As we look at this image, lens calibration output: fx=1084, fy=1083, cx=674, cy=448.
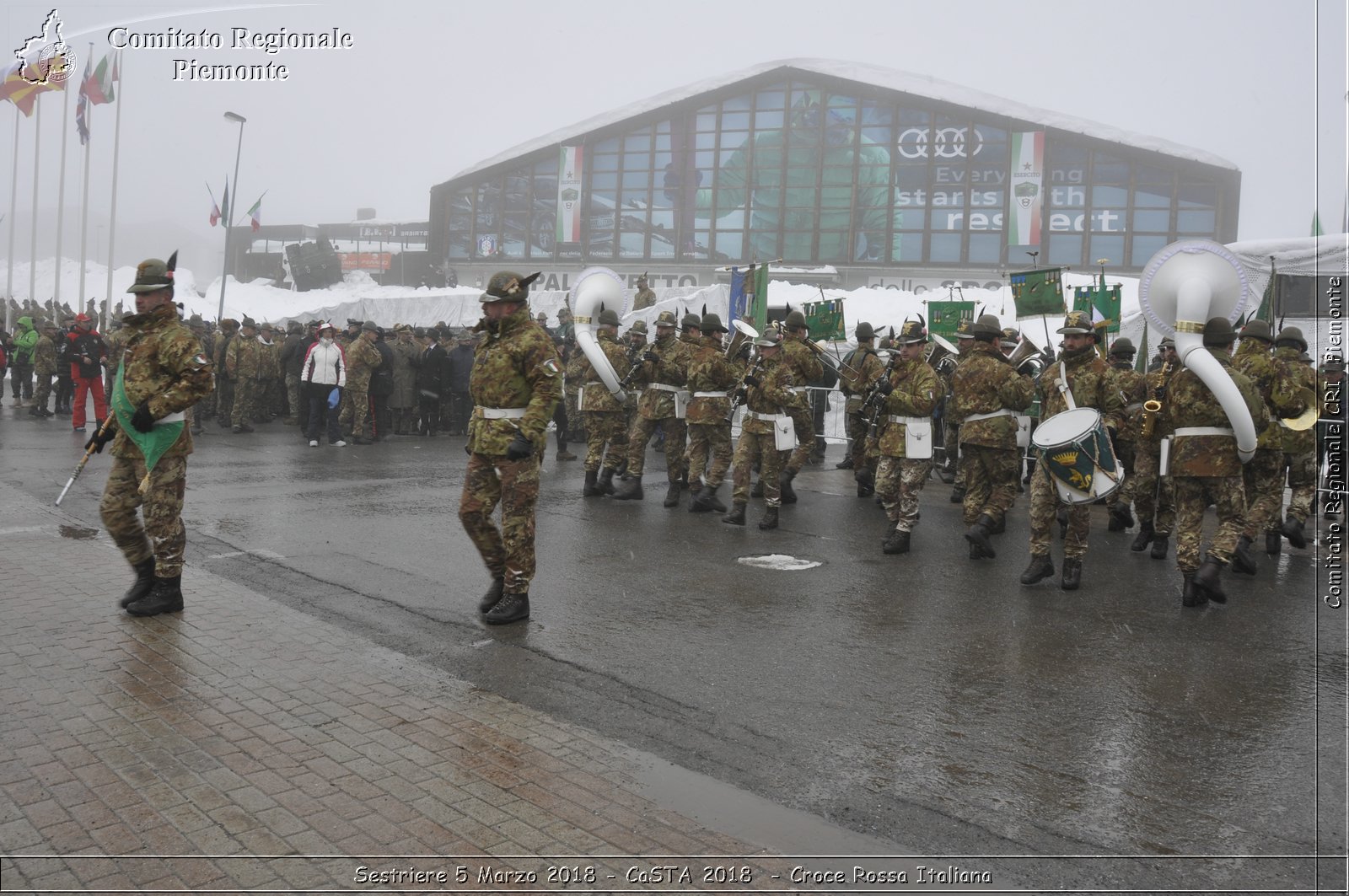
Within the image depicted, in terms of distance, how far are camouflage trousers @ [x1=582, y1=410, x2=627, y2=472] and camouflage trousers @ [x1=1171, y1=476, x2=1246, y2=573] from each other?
6.35m

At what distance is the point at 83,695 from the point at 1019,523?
8.97m

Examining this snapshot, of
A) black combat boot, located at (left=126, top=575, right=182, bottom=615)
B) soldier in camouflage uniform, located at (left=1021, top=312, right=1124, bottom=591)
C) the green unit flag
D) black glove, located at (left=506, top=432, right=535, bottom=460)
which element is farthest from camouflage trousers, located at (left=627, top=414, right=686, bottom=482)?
black combat boot, located at (left=126, top=575, right=182, bottom=615)

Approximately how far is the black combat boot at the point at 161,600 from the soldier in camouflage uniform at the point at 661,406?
19.5 feet

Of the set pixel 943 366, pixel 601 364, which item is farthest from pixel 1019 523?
pixel 601 364

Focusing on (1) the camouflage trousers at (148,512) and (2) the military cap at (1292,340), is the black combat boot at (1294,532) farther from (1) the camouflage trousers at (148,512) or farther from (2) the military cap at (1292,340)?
(1) the camouflage trousers at (148,512)

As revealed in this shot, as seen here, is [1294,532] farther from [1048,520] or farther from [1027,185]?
[1027,185]

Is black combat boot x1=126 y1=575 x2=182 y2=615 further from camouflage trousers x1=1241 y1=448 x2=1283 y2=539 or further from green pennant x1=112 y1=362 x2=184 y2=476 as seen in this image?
camouflage trousers x1=1241 y1=448 x2=1283 y2=539

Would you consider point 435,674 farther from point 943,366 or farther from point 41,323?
point 41,323

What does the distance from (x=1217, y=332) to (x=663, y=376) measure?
19.6 ft

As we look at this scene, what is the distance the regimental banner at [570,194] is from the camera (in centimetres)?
4047

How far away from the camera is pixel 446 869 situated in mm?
3473

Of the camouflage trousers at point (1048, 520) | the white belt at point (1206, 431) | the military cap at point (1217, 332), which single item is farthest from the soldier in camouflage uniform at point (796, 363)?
the military cap at point (1217, 332)

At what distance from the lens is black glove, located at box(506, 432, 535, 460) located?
6164mm

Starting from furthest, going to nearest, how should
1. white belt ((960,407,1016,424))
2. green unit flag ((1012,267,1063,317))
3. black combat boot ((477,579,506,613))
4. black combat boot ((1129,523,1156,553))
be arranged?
green unit flag ((1012,267,1063,317)), black combat boot ((1129,523,1156,553)), white belt ((960,407,1016,424)), black combat boot ((477,579,506,613))
